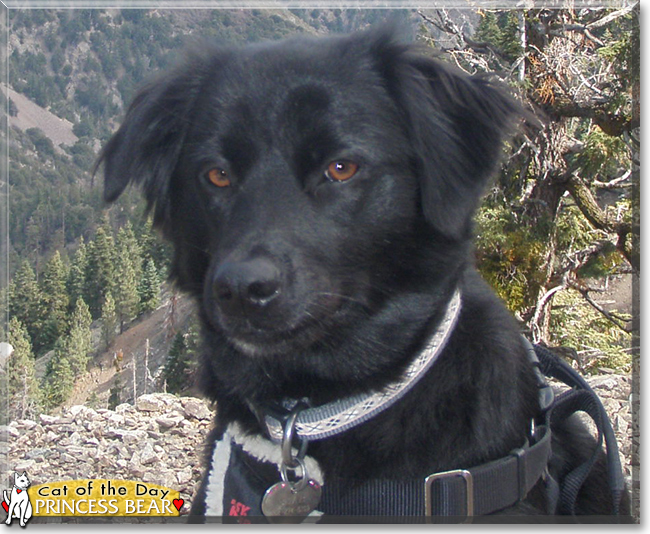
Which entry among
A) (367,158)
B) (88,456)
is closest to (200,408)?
(88,456)

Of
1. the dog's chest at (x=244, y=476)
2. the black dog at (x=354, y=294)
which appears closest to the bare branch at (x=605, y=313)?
the black dog at (x=354, y=294)

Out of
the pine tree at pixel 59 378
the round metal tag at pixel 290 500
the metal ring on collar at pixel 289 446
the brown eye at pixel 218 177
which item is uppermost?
the brown eye at pixel 218 177

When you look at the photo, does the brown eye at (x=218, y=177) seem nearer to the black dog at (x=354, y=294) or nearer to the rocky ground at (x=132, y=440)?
the black dog at (x=354, y=294)

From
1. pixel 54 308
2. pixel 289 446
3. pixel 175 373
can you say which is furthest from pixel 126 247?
pixel 289 446

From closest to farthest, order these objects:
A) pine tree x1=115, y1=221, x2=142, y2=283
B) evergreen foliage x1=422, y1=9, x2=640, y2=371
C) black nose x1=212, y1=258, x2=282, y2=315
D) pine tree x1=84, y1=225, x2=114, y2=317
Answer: black nose x1=212, y1=258, x2=282, y2=315 → pine tree x1=115, y1=221, x2=142, y2=283 → evergreen foliage x1=422, y1=9, x2=640, y2=371 → pine tree x1=84, y1=225, x2=114, y2=317

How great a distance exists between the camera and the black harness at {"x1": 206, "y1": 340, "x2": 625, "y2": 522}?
199 centimetres

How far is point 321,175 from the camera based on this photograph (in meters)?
2.17

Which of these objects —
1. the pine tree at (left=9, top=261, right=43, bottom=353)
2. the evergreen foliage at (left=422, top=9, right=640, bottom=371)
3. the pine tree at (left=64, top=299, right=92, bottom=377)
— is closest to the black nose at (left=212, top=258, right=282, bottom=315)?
the evergreen foliage at (left=422, top=9, right=640, bottom=371)

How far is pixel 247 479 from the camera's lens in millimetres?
2141

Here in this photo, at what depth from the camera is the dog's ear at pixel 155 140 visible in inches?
98.8

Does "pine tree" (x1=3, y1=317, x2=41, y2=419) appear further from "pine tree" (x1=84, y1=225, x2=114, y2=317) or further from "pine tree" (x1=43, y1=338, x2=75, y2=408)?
"pine tree" (x1=84, y1=225, x2=114, y2=317)

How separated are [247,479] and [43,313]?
7660 mm

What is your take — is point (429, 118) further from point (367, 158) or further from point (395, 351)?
point (395, 351)

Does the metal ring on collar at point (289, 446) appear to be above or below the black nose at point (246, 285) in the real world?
below
